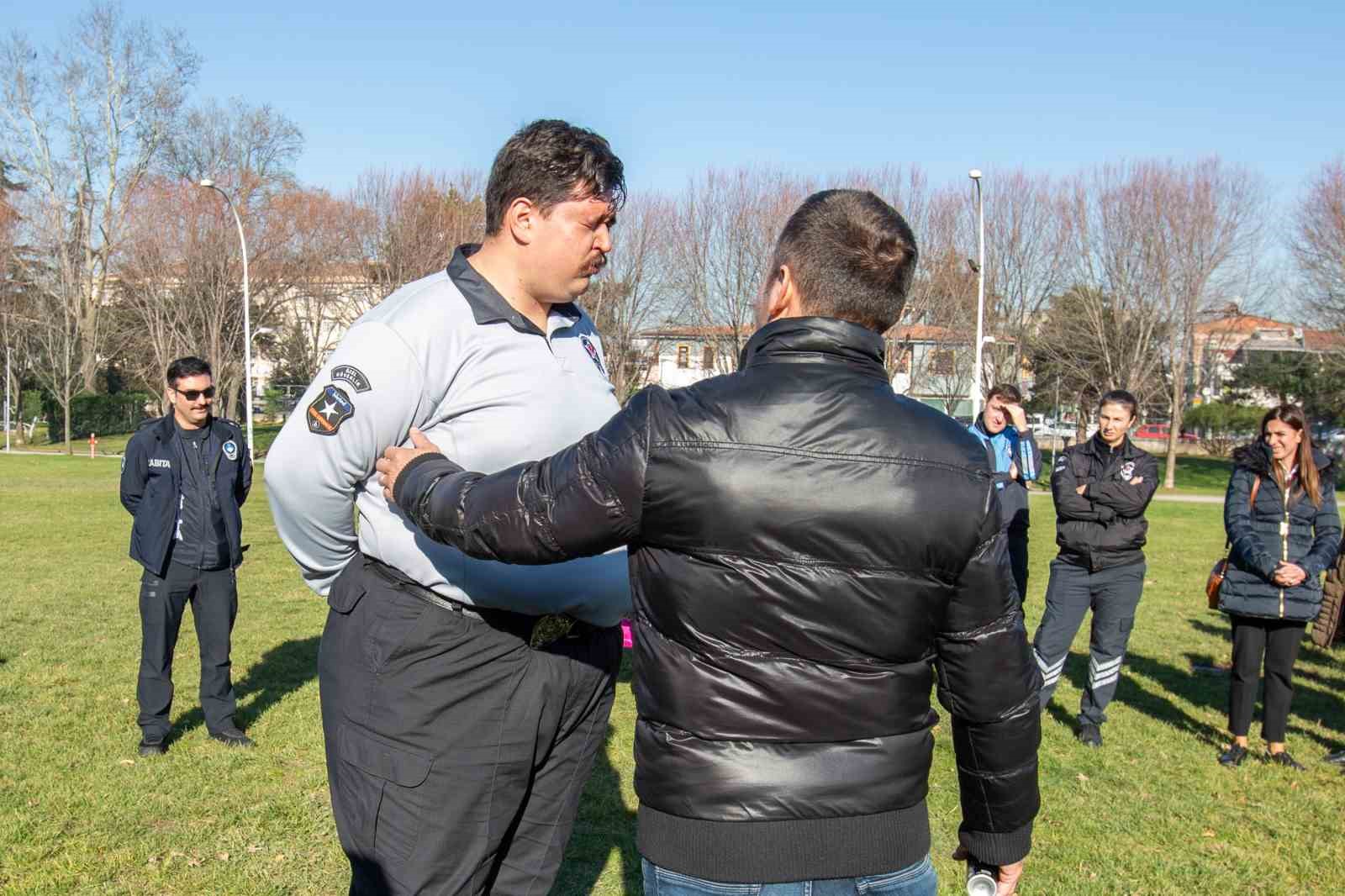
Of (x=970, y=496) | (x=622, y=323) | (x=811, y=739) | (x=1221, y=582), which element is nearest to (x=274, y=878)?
(x=811, y=739)

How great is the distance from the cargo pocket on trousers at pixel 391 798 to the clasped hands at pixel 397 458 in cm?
64

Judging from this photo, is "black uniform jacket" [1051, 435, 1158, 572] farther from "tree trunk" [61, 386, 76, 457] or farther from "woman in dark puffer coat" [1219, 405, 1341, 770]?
"tree trunk" [61, 386, 76, 457]

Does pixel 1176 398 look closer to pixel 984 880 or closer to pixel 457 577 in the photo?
pixel 984 880

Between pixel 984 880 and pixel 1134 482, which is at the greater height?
pixel 1134 482

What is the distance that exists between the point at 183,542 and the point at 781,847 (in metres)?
5.15

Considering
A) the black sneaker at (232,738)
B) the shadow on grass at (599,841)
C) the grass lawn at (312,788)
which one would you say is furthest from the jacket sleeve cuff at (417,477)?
the black sneaker at (232,738)

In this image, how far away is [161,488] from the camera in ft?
20.1

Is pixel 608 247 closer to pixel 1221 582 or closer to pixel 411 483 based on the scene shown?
pixel 411 483

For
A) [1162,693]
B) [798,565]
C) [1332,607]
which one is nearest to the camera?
[798,565]

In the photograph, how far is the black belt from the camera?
99.1 inches

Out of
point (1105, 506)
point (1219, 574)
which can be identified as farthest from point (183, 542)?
point (1219, 574)

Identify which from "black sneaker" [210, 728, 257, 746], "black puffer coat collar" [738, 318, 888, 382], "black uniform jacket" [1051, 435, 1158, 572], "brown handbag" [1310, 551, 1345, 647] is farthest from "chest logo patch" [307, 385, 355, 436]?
"brown handbag" [1310, 551, 1345, 647]

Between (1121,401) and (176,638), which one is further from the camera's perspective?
(1121,401)

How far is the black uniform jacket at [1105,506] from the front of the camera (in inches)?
264
